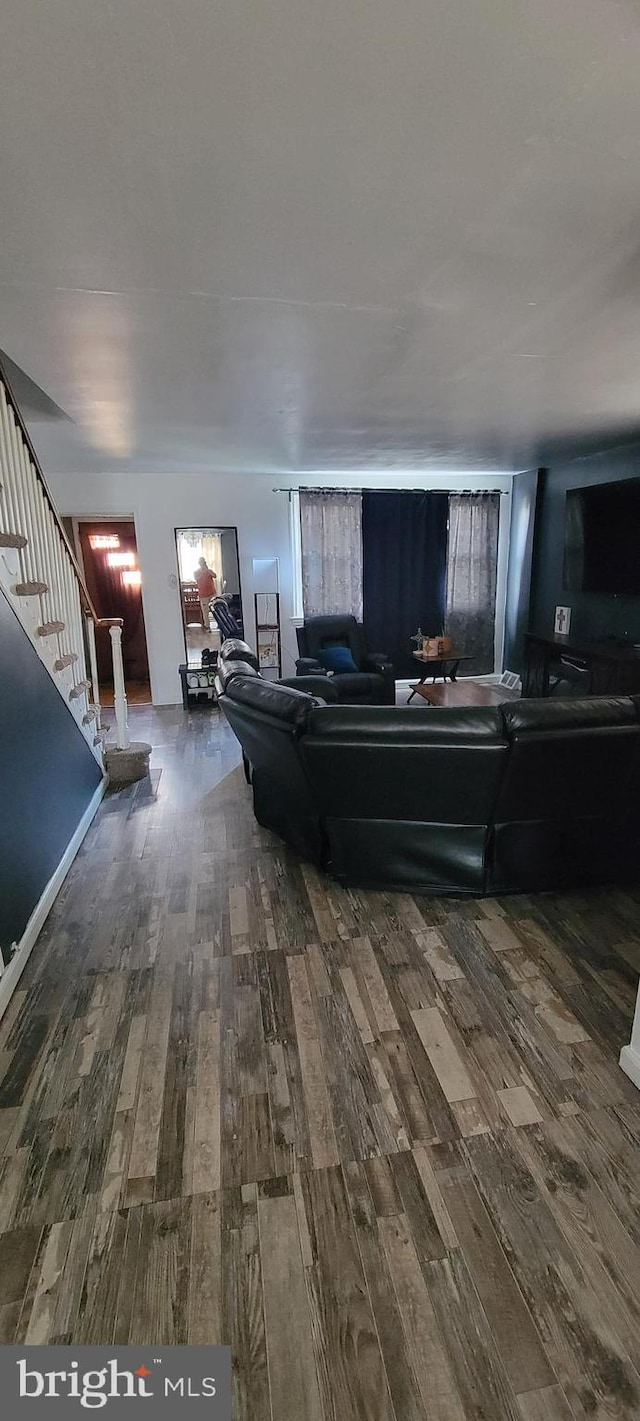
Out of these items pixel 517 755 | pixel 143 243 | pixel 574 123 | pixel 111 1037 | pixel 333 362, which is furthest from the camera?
pixel 333 362

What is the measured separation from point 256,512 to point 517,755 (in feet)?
15.4

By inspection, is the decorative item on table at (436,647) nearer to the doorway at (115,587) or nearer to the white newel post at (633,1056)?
the doorway at (115,587)

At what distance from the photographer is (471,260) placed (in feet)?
5.40

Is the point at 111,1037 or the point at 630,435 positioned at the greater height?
the point at 630,435

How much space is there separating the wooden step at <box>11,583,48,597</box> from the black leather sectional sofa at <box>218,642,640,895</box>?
1.06 meters

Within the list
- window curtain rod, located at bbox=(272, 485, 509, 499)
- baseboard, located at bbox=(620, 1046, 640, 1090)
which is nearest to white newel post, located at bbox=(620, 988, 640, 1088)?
baseboard, located at bbox=(620, 1046, 640, 1090)

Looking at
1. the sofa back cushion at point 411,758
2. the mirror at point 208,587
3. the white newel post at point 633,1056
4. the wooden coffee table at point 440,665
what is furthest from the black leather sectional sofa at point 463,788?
the mirror at point 208,587

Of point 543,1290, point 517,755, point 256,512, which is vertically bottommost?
point 543,1290

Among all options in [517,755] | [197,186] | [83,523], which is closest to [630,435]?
[517,755]

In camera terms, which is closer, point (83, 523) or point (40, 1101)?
point (40, 1101)

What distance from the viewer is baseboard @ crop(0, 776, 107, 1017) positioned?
2.07m

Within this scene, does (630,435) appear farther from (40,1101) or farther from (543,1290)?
(40,1101)

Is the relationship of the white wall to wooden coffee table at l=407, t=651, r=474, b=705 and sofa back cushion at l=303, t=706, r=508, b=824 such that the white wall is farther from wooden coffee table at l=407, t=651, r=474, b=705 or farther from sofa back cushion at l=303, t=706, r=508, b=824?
sofa back cushion at l=303, t=706, r=508, b=824

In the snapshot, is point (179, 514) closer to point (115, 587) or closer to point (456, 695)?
point (115, 587)
